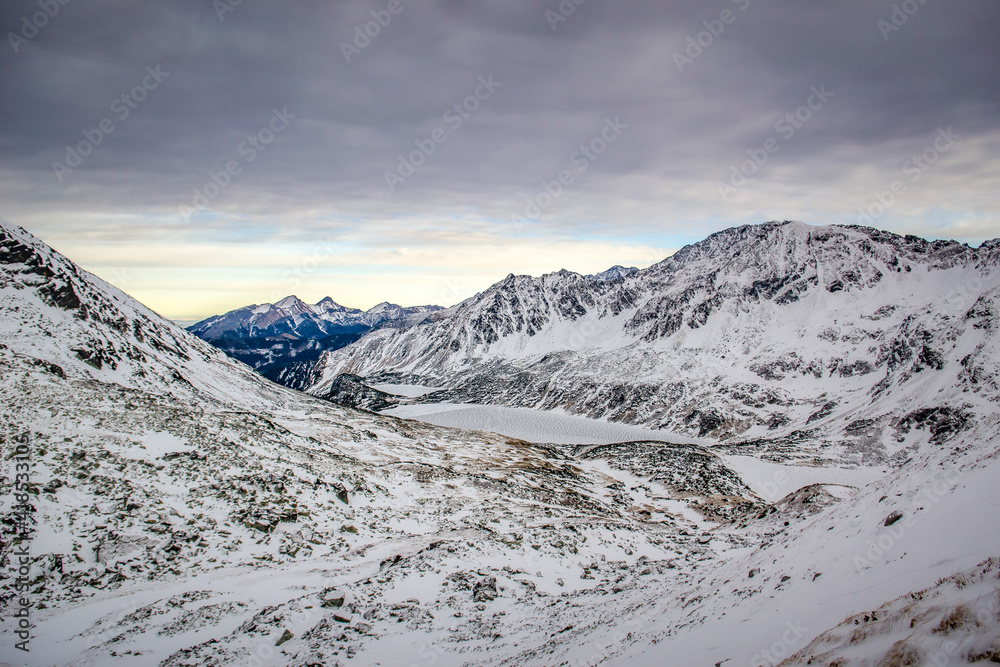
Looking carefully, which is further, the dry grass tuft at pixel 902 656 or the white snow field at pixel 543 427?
the white snow field at pixel 543 427

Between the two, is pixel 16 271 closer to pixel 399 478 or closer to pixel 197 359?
pixel 197 359

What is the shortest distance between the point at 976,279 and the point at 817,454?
161 metres

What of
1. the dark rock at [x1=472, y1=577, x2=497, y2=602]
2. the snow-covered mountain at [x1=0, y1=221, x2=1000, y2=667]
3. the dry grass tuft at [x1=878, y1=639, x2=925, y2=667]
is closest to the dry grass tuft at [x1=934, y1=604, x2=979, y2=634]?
the snow-covered mountain at [x1=0, y1=221, x2=1000, y2=667]

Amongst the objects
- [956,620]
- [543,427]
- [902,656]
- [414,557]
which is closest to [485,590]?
[414,557]

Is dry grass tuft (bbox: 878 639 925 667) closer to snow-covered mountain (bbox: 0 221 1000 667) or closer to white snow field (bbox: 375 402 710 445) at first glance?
snow-covered mountain (bbox: 0 221 1000 667)

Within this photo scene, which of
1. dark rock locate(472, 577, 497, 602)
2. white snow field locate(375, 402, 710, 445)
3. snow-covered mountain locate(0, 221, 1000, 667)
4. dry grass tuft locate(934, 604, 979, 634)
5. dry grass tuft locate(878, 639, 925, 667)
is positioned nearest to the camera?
dry grass tuft locate(878, 639, 925, 667)

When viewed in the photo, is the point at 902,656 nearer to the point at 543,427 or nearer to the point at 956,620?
the point at 956,620

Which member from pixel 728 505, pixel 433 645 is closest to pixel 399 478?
pixel 433 645

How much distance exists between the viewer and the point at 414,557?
29.2 meters

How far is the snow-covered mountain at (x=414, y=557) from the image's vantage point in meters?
13.8

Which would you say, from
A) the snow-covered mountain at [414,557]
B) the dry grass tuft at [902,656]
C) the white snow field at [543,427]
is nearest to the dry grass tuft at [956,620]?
the snow-covered mountain at [414,557]

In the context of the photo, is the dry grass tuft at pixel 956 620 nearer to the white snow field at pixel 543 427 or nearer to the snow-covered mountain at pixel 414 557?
the snow-covered mountain at pixel 414 557

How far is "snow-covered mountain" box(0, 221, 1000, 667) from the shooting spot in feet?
45.2

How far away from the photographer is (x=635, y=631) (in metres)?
18.3
